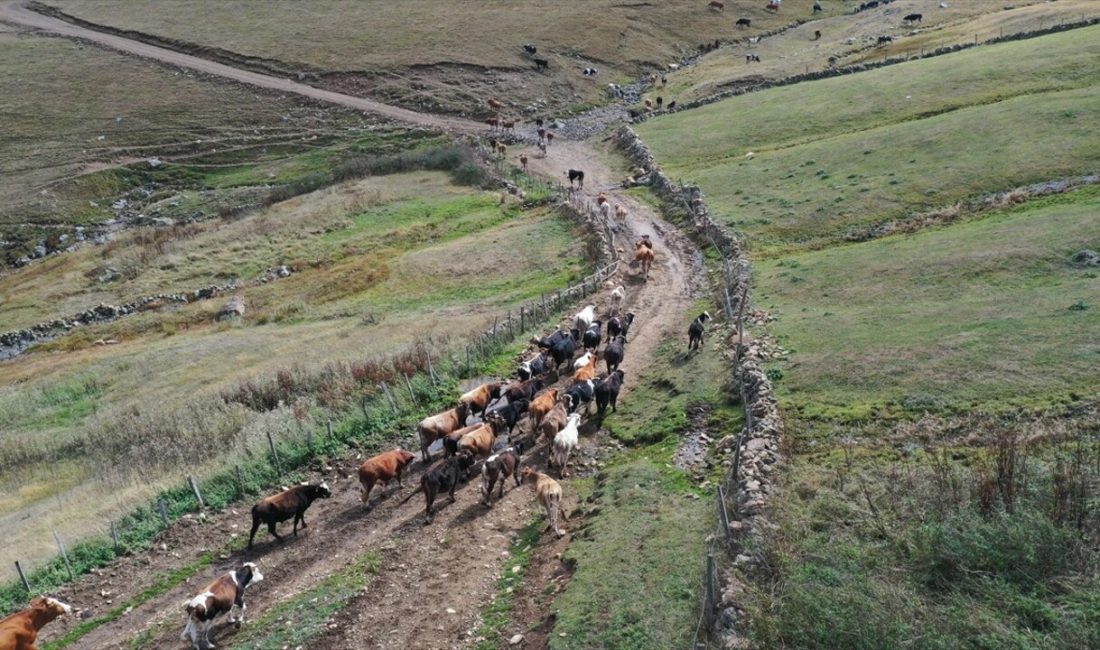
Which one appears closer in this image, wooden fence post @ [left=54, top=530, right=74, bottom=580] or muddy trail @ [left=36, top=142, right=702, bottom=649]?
muddy trail @ [left=36, top=142, right=702, bottom=649]

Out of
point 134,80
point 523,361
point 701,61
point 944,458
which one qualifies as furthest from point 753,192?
point 134,80

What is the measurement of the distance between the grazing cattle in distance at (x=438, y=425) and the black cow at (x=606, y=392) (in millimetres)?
3836

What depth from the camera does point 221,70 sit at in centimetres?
8669

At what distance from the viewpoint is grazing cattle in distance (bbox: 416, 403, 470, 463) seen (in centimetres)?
2423

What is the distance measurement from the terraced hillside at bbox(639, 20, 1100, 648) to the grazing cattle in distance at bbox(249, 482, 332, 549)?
11.2 m

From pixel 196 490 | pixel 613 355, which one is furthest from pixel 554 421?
pixel 196 490

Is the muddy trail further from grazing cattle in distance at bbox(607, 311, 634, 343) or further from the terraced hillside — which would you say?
the terraced hillside

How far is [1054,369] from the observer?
2031 centimetres

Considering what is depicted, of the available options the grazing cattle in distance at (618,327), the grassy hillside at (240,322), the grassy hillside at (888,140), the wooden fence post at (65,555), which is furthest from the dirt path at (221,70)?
the wooden fence post at (65,555)

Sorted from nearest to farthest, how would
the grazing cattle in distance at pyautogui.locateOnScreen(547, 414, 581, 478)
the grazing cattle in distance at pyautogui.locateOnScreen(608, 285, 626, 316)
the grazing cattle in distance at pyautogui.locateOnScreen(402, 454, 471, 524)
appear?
the grazing cattle in distance at pyautogui.locateOnScreen(402, 454, 471, 524)
the grazing cattle in distance at pyautogui.locateOnScreen(547, 414, 581, 478)
the grazing cattle in distance at pyautogui.locateOnScreen(608, 285, 626, 316)

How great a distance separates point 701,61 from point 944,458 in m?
73.0

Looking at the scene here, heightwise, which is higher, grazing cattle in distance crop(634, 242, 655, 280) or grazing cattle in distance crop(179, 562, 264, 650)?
grazing cattle in distance crop(634, 242, 655, 280)

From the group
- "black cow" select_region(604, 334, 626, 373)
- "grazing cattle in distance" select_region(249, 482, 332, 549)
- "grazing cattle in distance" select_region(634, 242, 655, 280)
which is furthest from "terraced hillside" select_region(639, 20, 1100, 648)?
"grazing cattle in distance" select_region(249, 482, 332, 549)

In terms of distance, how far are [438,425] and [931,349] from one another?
43.6 feet
